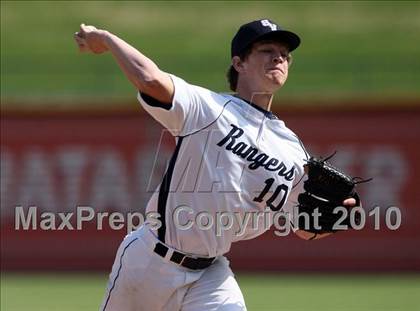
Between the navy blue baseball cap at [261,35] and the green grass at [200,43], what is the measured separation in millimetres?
11311

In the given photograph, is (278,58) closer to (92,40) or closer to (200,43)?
(92,40)

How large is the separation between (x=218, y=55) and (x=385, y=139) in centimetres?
863

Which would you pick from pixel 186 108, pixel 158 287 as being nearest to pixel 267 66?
pixel 186 108

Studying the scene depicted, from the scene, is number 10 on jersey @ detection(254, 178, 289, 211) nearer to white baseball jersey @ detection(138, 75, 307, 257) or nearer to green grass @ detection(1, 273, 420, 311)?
white baseball jersey @ detection(138, 75, 307, 257)

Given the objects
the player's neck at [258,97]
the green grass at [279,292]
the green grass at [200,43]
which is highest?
the player's neck at [258,97]

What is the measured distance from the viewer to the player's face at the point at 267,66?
A: 16.6 ft

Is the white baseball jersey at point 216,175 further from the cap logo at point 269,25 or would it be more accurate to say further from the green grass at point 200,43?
the green grass at point 200,43

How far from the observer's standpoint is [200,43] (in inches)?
878

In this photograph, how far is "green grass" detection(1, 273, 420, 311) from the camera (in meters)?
9.64

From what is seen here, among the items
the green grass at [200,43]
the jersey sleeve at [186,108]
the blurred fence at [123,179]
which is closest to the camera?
the jersey sleeve at [186,108]

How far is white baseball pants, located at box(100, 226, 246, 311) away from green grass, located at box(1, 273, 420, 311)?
14.9ft

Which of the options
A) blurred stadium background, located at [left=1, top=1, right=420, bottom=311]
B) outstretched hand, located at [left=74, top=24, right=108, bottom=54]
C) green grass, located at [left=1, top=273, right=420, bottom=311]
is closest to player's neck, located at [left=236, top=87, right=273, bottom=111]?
outstretched hand, located at [left=74, top=24, right=108, bottom=54]

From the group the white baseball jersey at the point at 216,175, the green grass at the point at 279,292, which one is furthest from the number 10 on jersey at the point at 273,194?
the green grass at the point at 279,292

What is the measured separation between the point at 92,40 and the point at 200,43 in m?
18.1
